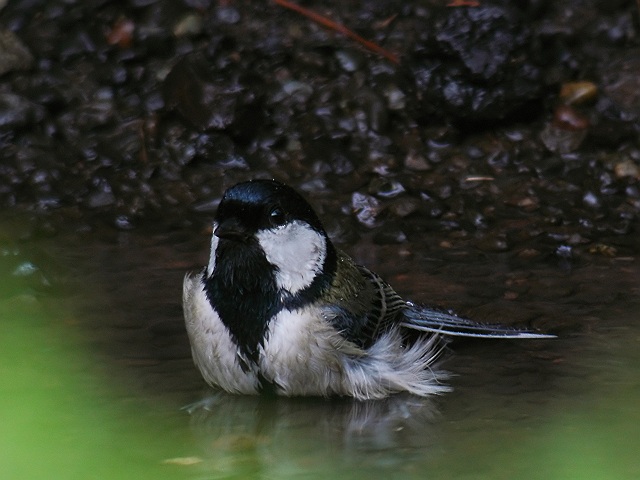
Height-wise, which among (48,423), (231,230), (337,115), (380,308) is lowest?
(337,115)

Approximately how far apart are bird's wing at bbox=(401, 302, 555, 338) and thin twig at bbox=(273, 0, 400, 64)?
2.90 m

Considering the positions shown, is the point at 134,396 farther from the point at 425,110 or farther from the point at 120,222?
the point at 425,110

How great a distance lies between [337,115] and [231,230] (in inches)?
126

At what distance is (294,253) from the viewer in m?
4.25

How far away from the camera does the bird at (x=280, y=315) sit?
4117 mm

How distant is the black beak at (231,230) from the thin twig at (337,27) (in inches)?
141

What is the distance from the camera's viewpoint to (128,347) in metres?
4.59

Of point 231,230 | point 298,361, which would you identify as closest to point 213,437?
point 298,361

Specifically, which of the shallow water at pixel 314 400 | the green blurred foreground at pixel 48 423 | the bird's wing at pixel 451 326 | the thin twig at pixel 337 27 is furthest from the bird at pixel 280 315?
the thin twig at pixel 337 27

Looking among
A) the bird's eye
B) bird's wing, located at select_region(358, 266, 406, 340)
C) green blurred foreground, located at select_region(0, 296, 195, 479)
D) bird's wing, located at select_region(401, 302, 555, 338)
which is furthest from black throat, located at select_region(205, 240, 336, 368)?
green blurred foreground, located at select_region(0, 296, 195, 479)

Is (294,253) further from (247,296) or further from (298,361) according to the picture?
(298,361)

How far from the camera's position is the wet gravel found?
20.6 feet

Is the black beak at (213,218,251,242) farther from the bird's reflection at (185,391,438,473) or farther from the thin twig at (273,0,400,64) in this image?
the thin twig at (273,0,400,64)

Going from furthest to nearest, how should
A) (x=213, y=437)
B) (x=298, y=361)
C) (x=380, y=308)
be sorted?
(x=380, y=308), (x=298, y=361), (x=213, y=437)
